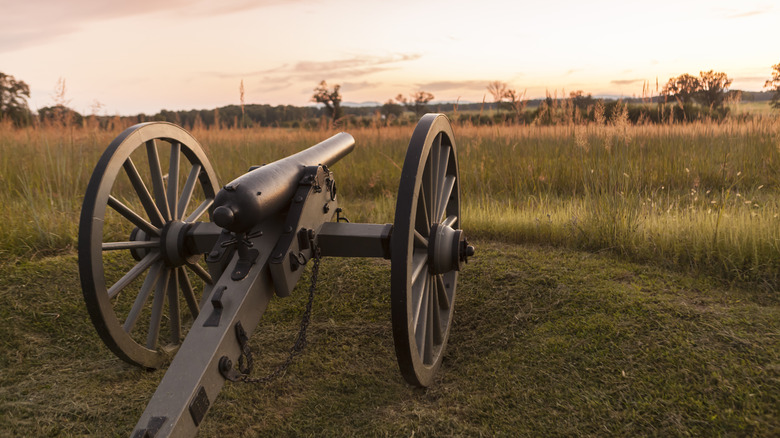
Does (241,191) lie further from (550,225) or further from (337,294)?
(550,225)

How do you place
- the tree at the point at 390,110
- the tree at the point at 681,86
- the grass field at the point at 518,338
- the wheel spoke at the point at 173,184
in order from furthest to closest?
the tree at the point at 390,110, the tree at the point at 681,86, the wheel spoke at the point at 173,184, the grass field at the point at 518,338

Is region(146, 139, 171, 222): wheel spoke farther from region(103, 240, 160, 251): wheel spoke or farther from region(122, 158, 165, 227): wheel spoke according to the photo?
region(103, 240, 160, 251): wheel spoke

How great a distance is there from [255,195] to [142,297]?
3.57ft

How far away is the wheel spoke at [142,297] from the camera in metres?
3.02

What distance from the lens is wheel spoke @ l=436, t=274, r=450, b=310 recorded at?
3.18 meters

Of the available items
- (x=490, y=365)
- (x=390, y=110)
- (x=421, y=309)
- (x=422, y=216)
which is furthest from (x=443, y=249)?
(x=390, y=110)

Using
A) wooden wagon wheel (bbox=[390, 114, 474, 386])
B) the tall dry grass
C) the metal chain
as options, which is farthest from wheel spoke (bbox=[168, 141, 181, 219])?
the tall dry grass

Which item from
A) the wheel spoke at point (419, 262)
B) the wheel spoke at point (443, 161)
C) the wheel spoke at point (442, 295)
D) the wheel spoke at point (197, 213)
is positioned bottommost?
the wheel spoke at point (442, 295)

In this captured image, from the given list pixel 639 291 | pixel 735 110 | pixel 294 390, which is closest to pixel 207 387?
pixel 294 390

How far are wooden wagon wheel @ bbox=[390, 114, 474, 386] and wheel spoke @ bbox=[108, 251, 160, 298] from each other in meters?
1.47

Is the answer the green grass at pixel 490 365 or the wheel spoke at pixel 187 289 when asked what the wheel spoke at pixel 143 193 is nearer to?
the wheel spoke at pixel 187 289

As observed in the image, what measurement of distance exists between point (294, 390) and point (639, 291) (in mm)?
2228

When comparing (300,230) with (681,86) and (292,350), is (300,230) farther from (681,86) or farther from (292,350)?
(681,86)

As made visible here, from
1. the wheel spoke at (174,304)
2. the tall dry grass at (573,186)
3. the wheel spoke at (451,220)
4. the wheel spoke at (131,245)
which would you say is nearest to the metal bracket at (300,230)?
the wheel spoke at (451,220)
